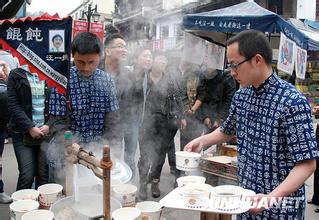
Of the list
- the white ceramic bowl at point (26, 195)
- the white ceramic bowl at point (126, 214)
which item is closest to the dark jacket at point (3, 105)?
the white ceramic bowl at point (26, 195)

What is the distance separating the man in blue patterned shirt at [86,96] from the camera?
249 centimetres

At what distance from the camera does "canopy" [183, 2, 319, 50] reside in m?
4.62

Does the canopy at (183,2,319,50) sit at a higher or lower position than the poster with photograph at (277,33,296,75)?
higher

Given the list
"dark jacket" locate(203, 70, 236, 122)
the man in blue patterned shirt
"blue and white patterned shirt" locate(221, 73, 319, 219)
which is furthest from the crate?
"blue and white patterned shirt" locate(221, 73, 319, 219)

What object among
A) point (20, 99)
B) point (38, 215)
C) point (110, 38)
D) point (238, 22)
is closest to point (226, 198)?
point (38, 215)

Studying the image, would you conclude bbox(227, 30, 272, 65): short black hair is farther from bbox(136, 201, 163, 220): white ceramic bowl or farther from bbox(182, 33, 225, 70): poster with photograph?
bbox(182, 33, 225, 70): poster with photograph

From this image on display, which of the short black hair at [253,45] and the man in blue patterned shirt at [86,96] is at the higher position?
the short black hair at [253,45]

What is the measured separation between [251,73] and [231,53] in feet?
0.50

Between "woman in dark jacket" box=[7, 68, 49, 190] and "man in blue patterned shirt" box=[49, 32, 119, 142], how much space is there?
31.7 inches

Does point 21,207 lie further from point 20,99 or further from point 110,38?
point 110,38

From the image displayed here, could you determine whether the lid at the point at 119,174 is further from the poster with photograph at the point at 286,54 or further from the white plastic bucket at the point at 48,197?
the poster with photograph at the point at 286,54

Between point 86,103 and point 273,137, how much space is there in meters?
1.39

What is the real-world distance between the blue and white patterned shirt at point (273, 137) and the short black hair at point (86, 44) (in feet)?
3.57

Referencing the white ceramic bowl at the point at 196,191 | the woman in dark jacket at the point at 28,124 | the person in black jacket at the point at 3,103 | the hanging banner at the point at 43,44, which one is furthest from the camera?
the person in black jacket at the point at 3,103
